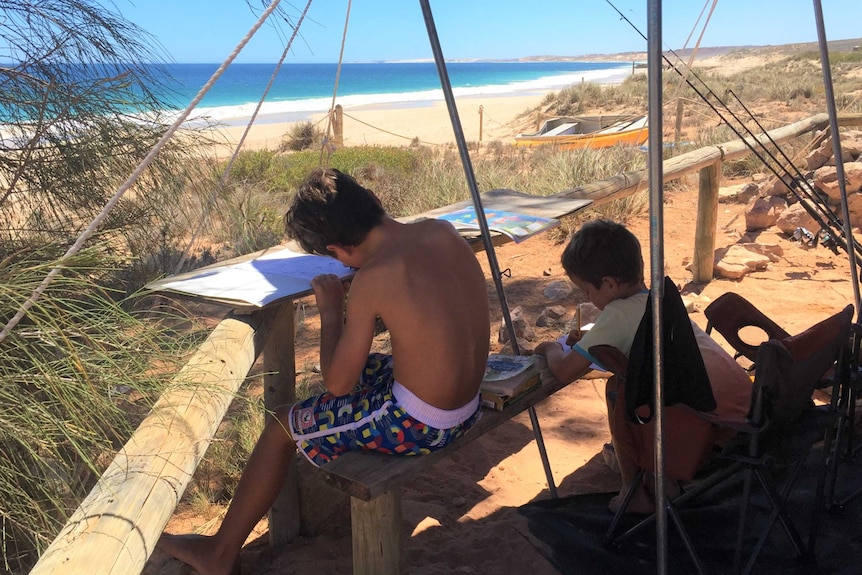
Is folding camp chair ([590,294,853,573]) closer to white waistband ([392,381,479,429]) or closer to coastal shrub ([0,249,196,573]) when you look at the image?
white waistband ([392,381,479,429])

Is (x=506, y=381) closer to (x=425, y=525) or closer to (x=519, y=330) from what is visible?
(x=425, y=525)

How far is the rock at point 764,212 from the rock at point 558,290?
7.19ft

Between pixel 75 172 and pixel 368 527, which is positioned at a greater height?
pixel 75 172

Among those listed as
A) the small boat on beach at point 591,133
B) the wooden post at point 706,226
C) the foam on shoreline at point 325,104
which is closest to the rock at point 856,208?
the wooden post at point 706,226

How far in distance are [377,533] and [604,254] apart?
1.12 m

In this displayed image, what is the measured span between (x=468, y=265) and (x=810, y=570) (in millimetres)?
1415

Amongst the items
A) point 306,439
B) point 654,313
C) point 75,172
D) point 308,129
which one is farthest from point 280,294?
point 308,129

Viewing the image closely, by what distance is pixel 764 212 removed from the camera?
6.28 m

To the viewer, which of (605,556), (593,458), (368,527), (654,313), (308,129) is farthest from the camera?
(308,129)

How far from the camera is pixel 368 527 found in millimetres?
1913

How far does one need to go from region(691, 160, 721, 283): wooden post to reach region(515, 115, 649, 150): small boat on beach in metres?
4.46

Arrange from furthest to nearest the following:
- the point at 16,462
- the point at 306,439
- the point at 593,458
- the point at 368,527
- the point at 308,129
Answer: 1. the point at 308,129
2. the point at 593,458
3. the point at 306,439
4. the point at 368,527
5. the point at 16,462

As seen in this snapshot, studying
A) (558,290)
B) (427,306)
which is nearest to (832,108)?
(427,306)

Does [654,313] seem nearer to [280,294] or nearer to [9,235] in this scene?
[280,294]
